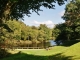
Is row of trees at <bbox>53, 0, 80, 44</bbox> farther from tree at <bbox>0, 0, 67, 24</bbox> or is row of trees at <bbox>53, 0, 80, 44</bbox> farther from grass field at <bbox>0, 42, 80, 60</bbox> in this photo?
tree at <bbox>0, 0, 67, 24</bbox>

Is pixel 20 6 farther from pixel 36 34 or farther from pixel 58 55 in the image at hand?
pixel 36 34

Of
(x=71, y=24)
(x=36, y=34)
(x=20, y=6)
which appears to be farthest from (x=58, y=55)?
(x=36, y=34)

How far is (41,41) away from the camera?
140 metres

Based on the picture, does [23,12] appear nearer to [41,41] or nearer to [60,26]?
[60,26]

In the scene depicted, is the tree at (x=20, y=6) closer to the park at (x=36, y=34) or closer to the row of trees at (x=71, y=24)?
the park at (x=36, y=34)

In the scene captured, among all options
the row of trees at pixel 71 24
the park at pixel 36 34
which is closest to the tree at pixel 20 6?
the park at pixel 36 34

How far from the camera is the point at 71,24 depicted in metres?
75.8

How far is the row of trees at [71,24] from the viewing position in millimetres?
72938

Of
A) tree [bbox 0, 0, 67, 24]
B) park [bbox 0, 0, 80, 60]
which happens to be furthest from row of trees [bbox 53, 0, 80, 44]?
tree [bbox 0, 0, 67, 24]

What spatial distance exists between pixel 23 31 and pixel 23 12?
96802mm

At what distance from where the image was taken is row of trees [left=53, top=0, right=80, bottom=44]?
7294 cm

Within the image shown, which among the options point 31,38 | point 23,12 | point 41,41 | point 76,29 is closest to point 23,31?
point 31,38

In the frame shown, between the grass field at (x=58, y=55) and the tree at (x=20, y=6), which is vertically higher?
the tree at (x=20, y=6)

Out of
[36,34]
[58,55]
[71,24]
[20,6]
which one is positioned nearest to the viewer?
[20,6]
